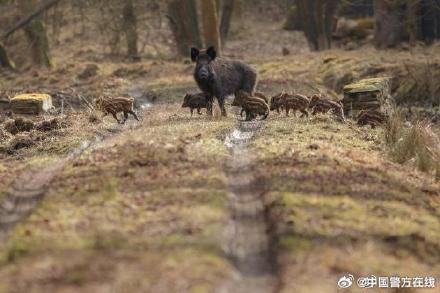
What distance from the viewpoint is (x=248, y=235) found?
8.93m

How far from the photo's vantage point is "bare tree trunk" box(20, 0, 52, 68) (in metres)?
33.2

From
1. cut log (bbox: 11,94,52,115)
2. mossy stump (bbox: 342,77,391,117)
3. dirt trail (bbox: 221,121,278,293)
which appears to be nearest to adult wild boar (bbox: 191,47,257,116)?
mossy stump (bbox: 342,77,391,117)

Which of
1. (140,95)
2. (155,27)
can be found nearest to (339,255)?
(140,95)

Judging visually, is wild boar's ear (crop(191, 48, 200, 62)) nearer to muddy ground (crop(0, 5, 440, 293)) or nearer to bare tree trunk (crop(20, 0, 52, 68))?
muddy ground (crop(0, 5, 440, 293))

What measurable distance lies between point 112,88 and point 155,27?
20037mm

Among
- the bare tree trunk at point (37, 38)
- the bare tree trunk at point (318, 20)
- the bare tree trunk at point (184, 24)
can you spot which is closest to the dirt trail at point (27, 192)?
the bare tree trunk at point (37, 38)

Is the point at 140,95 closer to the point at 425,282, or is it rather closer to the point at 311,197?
the point at 311,197

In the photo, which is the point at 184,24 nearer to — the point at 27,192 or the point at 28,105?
the point at 28,105

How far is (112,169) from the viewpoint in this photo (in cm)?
1133

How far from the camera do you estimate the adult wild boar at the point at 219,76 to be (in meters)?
17.6

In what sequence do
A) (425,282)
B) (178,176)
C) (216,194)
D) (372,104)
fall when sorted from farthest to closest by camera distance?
(372,104) → (178,176) → (216,194) → (425,282)

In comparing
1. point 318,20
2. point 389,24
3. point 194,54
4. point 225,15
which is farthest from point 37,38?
point 194,54

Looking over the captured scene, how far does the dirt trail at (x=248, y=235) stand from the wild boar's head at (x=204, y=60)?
18.5 ft

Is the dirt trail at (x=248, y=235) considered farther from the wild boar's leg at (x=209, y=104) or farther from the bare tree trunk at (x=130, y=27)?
the bare tree trunk at (x=130, y=27)
